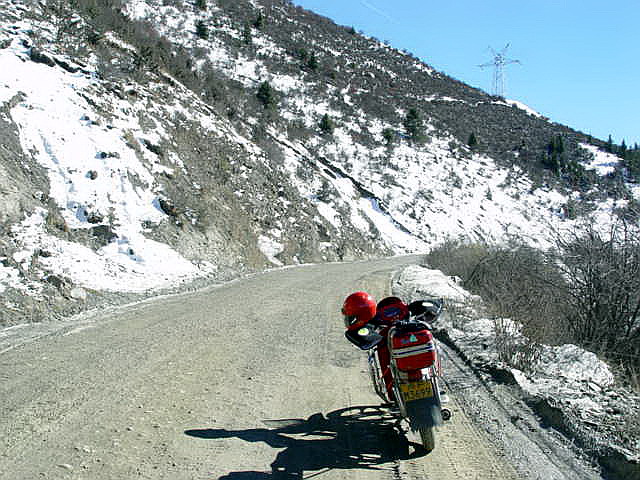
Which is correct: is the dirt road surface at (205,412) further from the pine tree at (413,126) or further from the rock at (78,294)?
the pine tree at (413,126)

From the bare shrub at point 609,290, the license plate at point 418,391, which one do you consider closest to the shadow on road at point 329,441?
the license plate at point 418,391

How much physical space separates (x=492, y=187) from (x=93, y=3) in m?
35.6

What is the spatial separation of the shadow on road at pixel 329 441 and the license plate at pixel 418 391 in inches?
20.9

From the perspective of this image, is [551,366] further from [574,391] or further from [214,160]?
[214,160]

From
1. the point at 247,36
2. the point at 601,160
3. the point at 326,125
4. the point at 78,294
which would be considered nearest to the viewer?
the point at 78,294

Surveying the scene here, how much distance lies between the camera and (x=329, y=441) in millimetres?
4578

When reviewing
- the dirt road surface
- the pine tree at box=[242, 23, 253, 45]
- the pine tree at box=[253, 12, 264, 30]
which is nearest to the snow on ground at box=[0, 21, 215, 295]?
the dirt road surface

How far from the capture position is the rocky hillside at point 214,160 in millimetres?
13086

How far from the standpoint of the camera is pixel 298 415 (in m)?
5.14

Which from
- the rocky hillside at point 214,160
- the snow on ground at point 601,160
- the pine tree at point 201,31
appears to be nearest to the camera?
the rocky hillside at point 214,160

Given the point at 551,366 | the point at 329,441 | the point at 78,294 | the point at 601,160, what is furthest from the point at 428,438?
the point at 601,160

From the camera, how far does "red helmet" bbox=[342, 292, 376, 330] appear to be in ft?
16.1

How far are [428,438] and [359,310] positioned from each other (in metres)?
1.26

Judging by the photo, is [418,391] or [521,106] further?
[521,106]
